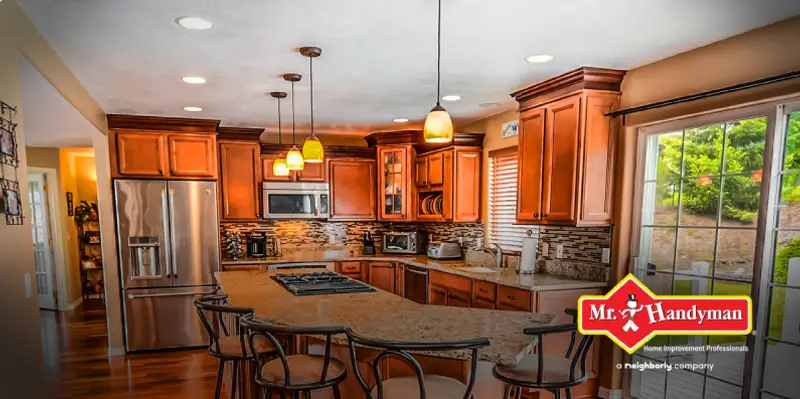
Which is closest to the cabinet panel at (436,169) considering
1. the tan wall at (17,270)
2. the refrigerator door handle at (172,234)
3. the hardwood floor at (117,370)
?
the refrigerator door handle at (172,234)

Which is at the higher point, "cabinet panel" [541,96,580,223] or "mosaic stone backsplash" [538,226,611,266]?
"cabinet panel" [541,96,580,223]

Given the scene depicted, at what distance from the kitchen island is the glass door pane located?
119 cm

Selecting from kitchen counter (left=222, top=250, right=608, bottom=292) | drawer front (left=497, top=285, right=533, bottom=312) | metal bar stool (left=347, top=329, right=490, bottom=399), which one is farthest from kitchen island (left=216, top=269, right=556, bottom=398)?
kitchen counter (left=222, top=250, right=608, bottom=292)

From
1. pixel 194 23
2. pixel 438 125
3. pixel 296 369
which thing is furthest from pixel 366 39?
pixel 296 369

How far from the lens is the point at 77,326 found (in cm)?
530

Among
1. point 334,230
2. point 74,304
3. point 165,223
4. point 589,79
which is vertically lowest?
point 74,304

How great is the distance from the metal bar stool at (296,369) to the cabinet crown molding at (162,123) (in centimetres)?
314

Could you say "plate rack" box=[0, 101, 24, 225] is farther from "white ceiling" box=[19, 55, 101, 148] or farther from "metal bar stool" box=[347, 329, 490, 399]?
"metal bar stool" box=[347, 329, 490, 399]

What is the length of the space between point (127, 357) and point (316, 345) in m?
3.20

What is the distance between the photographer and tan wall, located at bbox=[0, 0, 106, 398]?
5.64 ft

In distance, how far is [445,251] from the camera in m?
4.74

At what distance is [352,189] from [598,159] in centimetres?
304

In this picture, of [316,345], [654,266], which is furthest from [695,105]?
[316,345]

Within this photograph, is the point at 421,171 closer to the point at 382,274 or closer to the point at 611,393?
the point at 382,274
